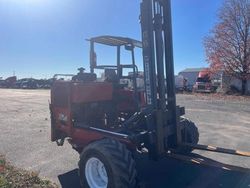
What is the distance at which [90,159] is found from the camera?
5.83m

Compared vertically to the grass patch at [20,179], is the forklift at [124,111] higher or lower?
higher

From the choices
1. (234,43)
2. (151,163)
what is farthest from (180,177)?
(234,43)

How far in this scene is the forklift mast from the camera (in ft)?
20.0

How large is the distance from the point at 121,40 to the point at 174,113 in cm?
225

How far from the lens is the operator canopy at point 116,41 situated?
7.60m

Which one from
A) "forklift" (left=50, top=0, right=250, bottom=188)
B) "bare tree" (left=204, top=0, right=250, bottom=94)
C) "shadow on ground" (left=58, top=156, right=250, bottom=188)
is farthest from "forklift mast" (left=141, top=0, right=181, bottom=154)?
"bare tree" (left=204, top=0, right=250, bottom=94)

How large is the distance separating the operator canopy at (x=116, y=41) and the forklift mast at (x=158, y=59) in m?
1.10

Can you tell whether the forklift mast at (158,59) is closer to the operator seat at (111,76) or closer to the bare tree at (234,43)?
the operator seat at (111,76)

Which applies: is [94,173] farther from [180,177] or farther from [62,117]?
[62,117]

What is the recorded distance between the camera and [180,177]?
21.4ft

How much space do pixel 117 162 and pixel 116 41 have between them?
3445 mm

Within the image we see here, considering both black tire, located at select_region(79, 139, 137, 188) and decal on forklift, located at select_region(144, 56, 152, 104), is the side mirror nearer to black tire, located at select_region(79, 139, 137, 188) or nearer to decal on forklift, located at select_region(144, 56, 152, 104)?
decal on forklift, located at select_region(144, 56, 152, 104)

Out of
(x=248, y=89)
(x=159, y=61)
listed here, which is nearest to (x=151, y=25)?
(x=159, y=61)

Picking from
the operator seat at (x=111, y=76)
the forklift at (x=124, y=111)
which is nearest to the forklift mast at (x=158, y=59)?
the forklift at (x=124, y=111)
